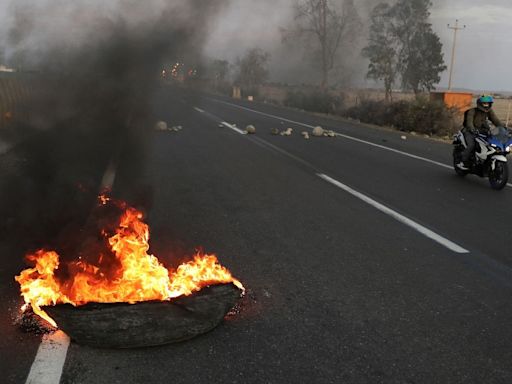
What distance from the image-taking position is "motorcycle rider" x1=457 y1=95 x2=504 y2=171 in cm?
871

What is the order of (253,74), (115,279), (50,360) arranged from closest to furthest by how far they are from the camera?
(50,360), (115,279), (253,74)

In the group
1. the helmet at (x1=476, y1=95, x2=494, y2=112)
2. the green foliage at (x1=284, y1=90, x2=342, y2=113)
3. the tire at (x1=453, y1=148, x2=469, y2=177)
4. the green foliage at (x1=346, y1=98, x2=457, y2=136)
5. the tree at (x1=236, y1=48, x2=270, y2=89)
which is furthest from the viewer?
→ the tree at (x1=236, y1=48, x2=270, y2=89)

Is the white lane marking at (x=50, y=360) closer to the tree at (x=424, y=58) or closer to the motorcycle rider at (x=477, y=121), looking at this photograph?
the motorcycle rider at (x=477, y=121)

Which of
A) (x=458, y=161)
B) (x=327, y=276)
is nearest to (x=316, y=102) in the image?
(x=458, y=161)

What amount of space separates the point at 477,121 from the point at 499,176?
50.0 inches

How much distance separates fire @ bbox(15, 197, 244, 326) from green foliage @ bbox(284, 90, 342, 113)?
89.9ft

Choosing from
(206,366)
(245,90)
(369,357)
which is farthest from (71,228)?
(245,90)

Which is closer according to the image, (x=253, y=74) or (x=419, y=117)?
(x=419, y=117)

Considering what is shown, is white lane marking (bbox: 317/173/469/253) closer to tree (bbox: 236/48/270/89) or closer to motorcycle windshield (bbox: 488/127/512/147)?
motorcycle windshield (bbox: 488/127/512/147)

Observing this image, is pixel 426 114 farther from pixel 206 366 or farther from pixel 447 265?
pixel 206 366

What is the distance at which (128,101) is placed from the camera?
5.89m

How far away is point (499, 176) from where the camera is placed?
8297 millimetres

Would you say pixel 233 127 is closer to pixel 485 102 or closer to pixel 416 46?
pixel 485 102

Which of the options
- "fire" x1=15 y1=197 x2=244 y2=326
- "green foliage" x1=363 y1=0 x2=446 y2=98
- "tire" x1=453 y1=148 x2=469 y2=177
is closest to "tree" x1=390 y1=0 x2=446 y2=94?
"green foliage" x1=363 y1=0 x2=446 y2=98
